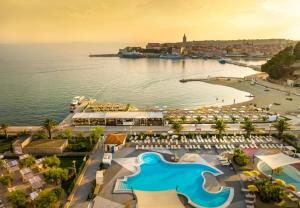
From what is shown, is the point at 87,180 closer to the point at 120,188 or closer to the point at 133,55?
the point at 120,188

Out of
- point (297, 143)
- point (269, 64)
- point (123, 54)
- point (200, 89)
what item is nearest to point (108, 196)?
point (297, 143)

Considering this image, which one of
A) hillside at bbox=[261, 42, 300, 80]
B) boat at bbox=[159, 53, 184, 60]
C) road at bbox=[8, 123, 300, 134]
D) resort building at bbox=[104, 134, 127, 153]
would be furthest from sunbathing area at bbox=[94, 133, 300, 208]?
boat at bbox=[159, 53, 184, 60]

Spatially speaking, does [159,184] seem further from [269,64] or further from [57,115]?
[269,64]

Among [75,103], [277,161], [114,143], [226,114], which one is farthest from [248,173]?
[75,103]

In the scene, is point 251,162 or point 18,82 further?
point 18,82

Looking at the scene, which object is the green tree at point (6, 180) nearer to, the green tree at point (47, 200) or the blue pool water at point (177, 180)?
the green tree at point (47, 200)
